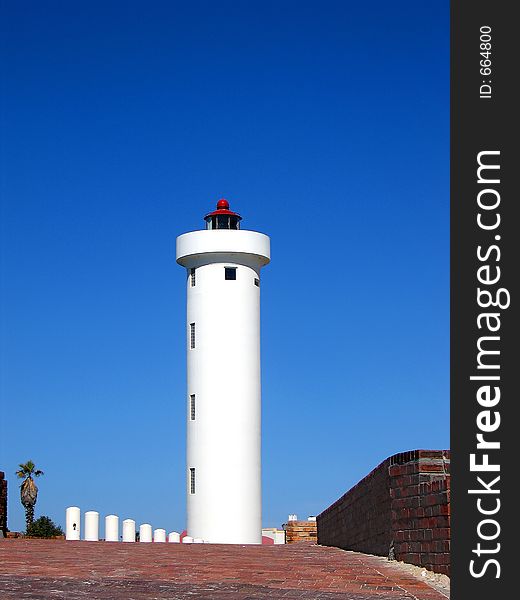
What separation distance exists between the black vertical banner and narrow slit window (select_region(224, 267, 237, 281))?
93.3 ft

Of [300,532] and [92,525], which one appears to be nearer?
[92,525]

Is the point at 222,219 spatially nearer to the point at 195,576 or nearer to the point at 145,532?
the point at 145,532

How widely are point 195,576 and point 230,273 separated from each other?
82.2 ft

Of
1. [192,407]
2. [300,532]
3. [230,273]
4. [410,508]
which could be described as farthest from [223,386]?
[410,508]

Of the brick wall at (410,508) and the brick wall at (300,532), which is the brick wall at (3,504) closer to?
the brick wall at (410,508)

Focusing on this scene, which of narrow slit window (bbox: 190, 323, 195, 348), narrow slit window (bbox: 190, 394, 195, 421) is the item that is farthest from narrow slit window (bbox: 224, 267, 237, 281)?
narrow slit window (bbox: 190, 394, 195, 421)

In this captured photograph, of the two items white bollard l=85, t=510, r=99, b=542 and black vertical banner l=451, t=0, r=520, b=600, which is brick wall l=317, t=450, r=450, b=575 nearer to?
black vertical banner l=451, t=0, r=520, b=600

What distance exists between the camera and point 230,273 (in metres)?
37.6

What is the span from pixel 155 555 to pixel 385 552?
3.40 m

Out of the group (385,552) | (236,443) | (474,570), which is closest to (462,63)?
(474,570)

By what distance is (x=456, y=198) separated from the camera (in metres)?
8.97

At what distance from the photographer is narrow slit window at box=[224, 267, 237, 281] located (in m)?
37.5

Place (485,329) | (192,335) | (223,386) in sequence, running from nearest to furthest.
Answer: (485,329), (223,386), (192,335)

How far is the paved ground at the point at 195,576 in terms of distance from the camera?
11070 millimetres
